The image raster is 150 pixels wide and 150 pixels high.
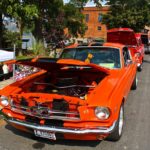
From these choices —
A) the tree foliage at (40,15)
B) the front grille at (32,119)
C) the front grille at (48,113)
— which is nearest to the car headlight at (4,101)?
the front grille at (48,113)

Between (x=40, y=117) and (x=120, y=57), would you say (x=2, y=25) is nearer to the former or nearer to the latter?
(x=120, y=57)

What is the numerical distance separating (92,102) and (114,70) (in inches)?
77.4

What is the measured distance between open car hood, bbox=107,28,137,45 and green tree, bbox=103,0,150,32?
1787 centimetres

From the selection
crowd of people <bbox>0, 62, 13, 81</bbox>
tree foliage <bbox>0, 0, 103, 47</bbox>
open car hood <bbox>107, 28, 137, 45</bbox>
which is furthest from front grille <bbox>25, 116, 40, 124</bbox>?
open car hood <bbox>107, 28, 137, 45</bbox>

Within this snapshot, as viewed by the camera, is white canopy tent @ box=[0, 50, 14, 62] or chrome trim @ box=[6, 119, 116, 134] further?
white canopy tent @ box=[0, 50, 14, 62]

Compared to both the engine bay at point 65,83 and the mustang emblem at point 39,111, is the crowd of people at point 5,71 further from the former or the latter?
the mustang emblem at point 39,111

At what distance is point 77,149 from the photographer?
495cm

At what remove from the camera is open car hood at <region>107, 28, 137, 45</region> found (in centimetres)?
1703

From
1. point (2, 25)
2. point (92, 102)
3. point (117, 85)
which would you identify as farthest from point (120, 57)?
point (2, 25)

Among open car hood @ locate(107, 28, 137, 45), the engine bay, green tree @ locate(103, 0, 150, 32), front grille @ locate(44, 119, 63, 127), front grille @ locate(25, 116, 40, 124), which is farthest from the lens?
green tree @ locate(103, 0, 150, 32)

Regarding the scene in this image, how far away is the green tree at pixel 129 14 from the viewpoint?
116 ft

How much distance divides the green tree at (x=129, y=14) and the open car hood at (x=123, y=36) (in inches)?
704

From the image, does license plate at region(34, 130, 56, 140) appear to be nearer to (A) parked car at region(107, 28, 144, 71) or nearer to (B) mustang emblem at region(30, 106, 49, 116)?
(B) mustang emblem at region(30, 106, 49, 116)

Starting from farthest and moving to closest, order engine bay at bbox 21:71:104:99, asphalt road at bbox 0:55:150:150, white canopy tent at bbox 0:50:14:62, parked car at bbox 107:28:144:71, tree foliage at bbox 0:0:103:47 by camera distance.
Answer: parked car at bbox 107:28:144:71 < tree foliage at bbox 0:0:103:47 < white canopy tent at bbox 0:50:14:62 < engine bay at bbox 21:71:104:99 < asphalt road at bbox 0:55:150:150
